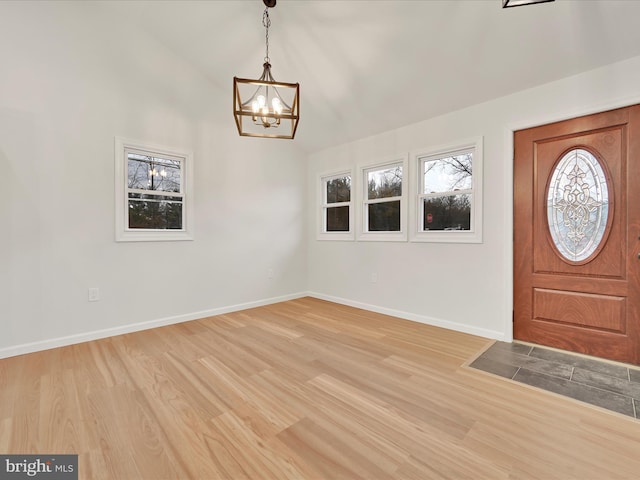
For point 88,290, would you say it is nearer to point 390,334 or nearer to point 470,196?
point 390,334

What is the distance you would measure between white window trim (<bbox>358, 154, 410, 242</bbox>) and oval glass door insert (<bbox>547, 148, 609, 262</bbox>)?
156 cm

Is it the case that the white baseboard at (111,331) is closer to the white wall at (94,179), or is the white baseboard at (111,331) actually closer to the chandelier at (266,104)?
the white wall at (94,179)

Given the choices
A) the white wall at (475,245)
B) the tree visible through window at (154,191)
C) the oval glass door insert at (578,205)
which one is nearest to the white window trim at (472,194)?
the white wall at (475,245)

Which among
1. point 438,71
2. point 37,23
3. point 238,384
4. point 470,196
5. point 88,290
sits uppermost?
point 37,23

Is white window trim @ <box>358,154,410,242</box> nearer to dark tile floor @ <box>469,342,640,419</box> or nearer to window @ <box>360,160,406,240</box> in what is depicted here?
window @ <box>360,160,406,240</box>

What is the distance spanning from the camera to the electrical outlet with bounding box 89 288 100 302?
3.16 m

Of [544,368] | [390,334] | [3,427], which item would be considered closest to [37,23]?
[3,427]

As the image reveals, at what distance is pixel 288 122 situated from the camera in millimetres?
4578

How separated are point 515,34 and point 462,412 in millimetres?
3054

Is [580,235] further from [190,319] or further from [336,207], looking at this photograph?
[190,319]

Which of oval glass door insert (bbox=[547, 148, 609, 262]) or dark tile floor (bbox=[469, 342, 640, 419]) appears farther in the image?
oval glass door insert (bbox=[547, 148, 609, 262])

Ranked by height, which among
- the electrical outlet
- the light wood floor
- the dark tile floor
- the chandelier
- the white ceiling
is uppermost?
the white ceiling

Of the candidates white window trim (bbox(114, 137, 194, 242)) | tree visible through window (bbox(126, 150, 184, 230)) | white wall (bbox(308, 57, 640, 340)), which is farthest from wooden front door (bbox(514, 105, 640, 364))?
tree visible through window (bbox(126, 150, 184, 230))

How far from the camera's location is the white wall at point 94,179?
2791mm
